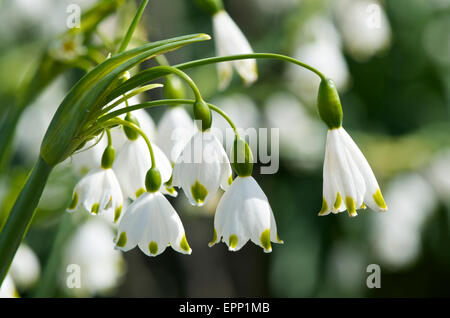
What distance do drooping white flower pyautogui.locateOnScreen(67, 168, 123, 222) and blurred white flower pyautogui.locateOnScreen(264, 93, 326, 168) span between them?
195cm

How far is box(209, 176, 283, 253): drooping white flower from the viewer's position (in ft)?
2.29

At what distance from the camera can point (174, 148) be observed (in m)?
0.85

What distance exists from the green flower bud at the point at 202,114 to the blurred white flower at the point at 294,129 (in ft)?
6.66

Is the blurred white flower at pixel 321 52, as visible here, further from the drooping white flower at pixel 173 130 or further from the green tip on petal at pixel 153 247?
→ the green tip on petal at pixel 153 247

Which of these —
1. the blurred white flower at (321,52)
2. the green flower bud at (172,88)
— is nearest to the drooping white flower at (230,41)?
the green flower bud at (172,88)

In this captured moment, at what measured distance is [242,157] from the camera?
708mm

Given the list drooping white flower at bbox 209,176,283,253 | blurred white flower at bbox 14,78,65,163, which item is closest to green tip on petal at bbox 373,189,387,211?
drooping white flower at bbox 209,176,283,253

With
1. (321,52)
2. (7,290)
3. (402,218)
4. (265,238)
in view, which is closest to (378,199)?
(265,238)

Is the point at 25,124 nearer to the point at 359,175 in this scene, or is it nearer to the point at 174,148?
the point at 174,148

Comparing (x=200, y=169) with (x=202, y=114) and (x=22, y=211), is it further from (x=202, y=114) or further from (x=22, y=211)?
(x=22, y=211)

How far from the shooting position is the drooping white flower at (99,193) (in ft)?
2.51

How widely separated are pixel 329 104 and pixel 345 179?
0.30 ft
